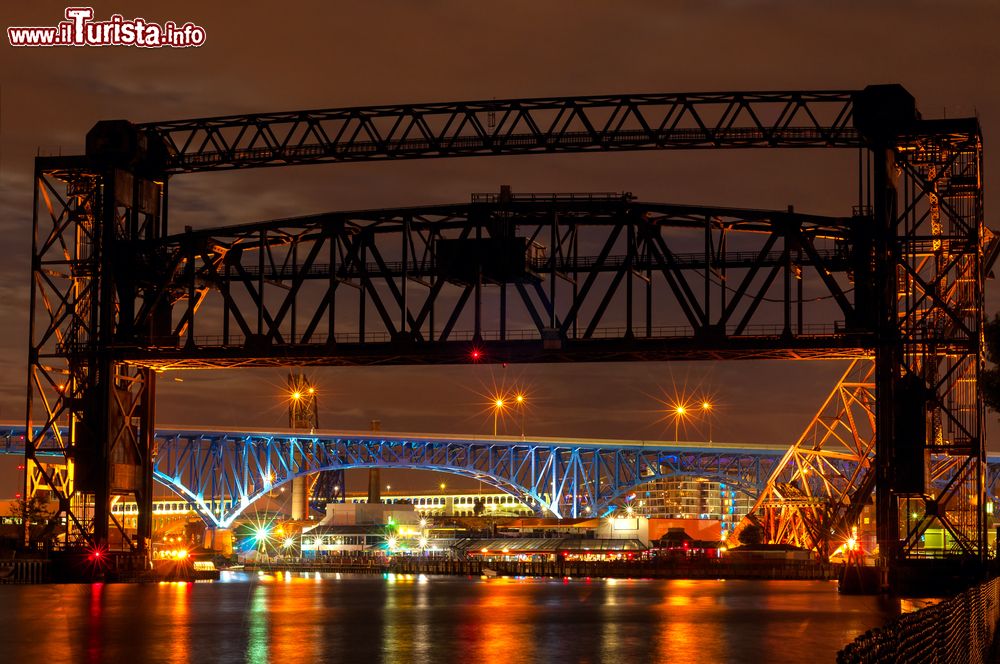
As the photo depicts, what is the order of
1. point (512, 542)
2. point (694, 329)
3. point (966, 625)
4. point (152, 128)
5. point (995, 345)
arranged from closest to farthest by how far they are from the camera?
point (966, 625) → point (995, 345) → point (694, 329) → point (152, 128) → point (512, 542)

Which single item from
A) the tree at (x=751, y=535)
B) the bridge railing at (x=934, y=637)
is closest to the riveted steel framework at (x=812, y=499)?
the tree at (x=751, y=535)

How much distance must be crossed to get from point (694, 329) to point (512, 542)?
94.9m

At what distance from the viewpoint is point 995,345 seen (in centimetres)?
5666

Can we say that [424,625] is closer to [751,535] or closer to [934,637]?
[934,637]

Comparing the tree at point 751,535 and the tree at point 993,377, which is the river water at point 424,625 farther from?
the tree at point 751,535

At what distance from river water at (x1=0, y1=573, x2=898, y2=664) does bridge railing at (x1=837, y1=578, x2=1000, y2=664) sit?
15198 mm

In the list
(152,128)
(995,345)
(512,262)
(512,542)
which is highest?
(152,128)

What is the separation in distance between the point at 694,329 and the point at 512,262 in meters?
11.1

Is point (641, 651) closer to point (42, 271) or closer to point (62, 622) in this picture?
point (62, 622)

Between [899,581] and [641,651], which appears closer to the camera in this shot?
[641,651]

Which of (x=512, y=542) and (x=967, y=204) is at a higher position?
(x=967, y=204)

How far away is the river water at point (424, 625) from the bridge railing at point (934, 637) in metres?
15.2

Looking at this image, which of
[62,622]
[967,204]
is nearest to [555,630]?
[62,622]

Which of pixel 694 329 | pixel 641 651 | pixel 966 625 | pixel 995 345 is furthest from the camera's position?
pixel 694 329
